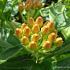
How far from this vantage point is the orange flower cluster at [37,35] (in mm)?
1794

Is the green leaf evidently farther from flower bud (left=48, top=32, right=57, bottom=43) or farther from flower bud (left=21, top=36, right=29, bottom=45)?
flower bud (left=48, top=32, right=57, bottom=43)

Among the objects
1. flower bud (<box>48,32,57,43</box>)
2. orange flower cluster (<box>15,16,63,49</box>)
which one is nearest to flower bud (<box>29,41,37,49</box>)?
orange flower cluster (<box>15,16,63,49</box>)

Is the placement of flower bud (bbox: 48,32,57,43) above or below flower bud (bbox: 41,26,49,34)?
below

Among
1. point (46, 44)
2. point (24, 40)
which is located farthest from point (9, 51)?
point (46, 44)

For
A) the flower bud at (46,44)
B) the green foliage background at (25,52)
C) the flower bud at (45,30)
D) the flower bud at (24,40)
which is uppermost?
the flower bud at (45,30)

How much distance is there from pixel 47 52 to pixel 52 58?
0.31 ft

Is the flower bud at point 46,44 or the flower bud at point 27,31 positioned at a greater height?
the flower bud at point 27,31

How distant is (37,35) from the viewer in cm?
180

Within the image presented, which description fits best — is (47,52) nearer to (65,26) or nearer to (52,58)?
(52,58)

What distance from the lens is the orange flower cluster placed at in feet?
5.89

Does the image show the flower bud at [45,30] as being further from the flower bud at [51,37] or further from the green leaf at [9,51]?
the green leaf at [9,51]

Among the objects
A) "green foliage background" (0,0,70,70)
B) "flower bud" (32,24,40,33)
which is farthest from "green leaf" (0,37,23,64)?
"flower bud" (32,24,40,33)

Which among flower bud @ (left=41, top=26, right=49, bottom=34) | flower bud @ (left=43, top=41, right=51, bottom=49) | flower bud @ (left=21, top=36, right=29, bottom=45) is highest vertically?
flower bud @ (left=41, top=26, right=49, bottom=34)

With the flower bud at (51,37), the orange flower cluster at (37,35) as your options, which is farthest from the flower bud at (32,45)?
the flower bud at (51,37)
